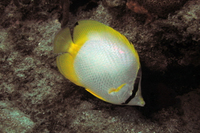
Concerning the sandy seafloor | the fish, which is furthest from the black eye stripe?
the sandy seafloor

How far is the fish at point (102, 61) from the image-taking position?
974mm

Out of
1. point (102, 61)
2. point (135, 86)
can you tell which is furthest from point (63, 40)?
point (135, 86)

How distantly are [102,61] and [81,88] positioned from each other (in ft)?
2.34

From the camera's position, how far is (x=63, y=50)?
107cm

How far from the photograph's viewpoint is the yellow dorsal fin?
105cm

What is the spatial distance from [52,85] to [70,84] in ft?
0.64

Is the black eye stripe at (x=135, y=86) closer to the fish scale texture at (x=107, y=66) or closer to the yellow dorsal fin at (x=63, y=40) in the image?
the fish scale texture at (x=107, y=66)

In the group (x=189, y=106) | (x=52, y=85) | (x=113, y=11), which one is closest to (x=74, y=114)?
(x=52, y=85)

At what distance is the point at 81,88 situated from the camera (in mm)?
1592

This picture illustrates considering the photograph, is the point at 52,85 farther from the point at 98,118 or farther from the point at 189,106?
the point at 189,106

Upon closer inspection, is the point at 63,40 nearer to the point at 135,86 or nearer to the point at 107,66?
the point at 107,66

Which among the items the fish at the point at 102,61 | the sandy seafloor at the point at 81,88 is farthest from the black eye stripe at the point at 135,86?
the sandy seafloor at the point at 81,88

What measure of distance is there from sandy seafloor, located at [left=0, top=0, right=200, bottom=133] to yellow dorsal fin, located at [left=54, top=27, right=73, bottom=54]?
545 mm

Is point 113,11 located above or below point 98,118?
above
